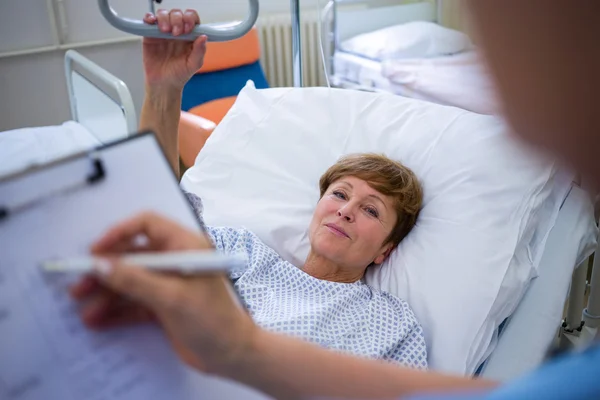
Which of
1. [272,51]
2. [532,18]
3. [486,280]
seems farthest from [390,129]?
[272,51]

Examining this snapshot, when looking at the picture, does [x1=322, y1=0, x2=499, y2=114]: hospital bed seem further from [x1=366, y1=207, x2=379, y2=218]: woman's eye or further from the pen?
the pen

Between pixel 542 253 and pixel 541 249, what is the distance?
0.01 m

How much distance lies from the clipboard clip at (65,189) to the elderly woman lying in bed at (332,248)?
54cm

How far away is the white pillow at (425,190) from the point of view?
1.40 meters

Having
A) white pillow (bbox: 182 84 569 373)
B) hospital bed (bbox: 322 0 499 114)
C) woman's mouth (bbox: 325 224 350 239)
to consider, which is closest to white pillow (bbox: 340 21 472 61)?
hospital bed (bbox: 322 0 499 114)

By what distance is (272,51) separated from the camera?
374 centimetres

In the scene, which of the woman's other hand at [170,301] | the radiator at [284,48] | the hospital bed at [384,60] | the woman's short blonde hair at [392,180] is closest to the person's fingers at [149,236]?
the woman's other hand at [170,301]

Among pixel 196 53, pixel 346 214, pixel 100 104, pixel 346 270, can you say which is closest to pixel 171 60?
pixel 196 53

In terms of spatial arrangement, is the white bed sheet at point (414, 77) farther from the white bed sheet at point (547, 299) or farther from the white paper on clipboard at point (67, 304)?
the white paper on clipboard at point (67, 304)

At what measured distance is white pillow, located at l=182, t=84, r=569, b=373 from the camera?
140 cm

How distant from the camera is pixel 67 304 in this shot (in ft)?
1.77

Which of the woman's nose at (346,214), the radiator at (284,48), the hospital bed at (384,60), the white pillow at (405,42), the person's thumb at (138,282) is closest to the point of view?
the person's thumb at (138,282)

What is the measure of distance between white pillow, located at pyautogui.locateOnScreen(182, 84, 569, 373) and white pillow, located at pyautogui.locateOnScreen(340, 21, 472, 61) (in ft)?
4.67

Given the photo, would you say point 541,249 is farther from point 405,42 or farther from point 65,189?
point 405,42
